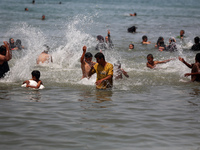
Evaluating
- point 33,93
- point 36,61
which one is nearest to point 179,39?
point 36,61

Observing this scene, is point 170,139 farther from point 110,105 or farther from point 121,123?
point 110,105

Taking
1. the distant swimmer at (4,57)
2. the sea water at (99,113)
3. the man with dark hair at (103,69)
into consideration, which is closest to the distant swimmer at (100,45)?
the sea water at (99,113)

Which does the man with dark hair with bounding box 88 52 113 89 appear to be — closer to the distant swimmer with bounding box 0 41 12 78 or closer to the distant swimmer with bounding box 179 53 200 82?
the distant swimmer with bounding box 0 41 12 78

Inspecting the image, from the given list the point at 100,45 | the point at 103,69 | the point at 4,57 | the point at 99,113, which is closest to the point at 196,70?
the point at 103,69

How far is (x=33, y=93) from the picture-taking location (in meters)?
9.41

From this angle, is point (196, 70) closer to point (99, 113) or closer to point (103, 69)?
point (103, 69)

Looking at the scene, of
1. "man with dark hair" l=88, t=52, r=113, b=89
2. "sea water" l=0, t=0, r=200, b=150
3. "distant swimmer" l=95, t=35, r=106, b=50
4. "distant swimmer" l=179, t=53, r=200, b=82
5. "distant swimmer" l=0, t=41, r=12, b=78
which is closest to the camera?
"sea water" l=0, t=0, r=200, b=150

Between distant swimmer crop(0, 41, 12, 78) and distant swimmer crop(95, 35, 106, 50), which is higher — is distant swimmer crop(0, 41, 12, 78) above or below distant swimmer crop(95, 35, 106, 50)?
below

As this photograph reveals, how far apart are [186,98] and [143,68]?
5.74 meters

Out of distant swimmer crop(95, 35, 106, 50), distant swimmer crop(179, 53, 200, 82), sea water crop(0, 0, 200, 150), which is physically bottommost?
sea water crop(0, 0, 200, 150)

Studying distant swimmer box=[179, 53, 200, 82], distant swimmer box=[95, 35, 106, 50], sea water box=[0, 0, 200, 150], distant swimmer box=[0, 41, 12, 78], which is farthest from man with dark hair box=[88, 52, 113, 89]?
distant swimmer box=[95, 35, 106, 50]

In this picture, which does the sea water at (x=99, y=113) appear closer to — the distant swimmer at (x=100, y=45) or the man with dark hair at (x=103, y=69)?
the man with dark hair at (x=103, y=69)

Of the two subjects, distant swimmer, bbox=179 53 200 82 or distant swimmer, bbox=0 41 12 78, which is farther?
distant swimmer, bbox=179 53 200 82

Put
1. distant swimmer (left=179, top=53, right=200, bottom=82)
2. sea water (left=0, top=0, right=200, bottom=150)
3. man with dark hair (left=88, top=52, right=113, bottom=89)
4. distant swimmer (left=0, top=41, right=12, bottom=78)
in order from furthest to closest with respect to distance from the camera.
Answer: distant swimmer (left=179, top=53, right=200, bottom=82)
distant swimmer (left=0, top=41, right=12, bottom=78)
man with dark hair (left=88, top=52, right=113, bottom=89)
sea water (left=0, top=0, right=200, bottom=150)
